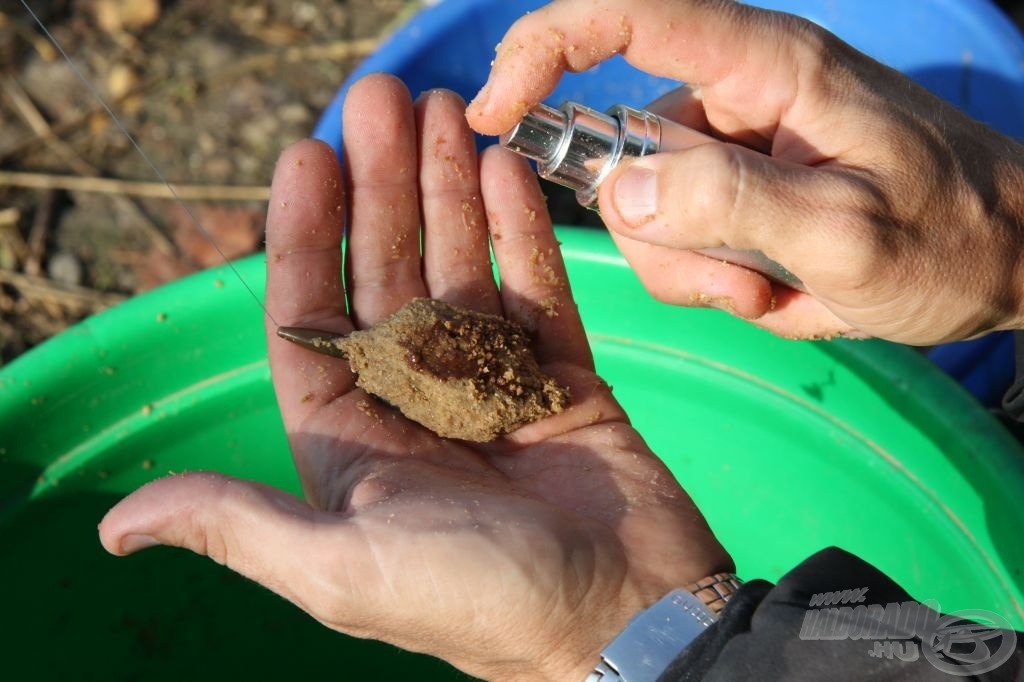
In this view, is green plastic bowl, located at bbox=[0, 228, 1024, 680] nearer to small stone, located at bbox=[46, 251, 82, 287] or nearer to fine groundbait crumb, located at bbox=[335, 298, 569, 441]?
fine groundbait crumb, located at bbox=[335, 298, 569, 441]

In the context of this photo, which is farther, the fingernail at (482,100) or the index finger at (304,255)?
the index finger at (304,255)

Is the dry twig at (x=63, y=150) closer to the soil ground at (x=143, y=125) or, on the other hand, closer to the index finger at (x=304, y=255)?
the soil ground at (x=143, y=125)

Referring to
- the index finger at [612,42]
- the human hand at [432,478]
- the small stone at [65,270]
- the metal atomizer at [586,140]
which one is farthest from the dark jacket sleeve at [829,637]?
the small stone at [65,270]

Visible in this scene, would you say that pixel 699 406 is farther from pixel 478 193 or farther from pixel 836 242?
pixel 836 242

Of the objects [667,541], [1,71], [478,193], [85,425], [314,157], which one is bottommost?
[667,541]

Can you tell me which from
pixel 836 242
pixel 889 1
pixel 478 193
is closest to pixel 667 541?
pixel 836 242
